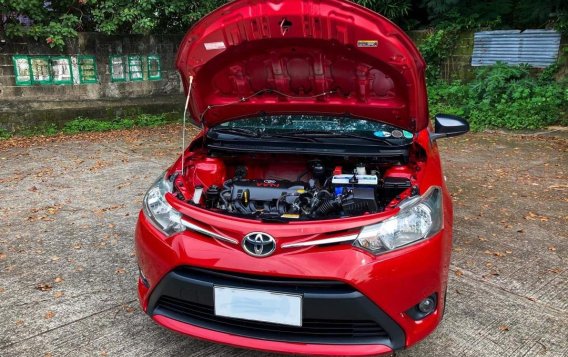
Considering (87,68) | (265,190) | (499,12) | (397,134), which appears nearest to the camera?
(265,190)

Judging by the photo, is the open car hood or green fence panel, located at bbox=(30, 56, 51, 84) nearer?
the open car hood

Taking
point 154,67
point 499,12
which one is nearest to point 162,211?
point 154,67

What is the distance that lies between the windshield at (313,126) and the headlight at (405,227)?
72 cm

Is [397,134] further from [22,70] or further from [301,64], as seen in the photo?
[22,70]

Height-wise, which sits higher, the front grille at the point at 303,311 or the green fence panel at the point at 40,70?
the green fence panel at the point at 40,70

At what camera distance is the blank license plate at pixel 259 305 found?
1.99 m

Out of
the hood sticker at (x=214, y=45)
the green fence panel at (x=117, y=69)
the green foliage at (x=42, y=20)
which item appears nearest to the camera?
the hood sticker at (x=214, y=45)

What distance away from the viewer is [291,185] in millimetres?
2854

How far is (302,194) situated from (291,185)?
0.18 m

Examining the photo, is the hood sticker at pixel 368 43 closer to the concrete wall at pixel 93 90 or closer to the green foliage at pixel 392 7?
the concrete wall at pixel 93 90

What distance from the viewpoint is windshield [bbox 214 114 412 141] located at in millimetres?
2959

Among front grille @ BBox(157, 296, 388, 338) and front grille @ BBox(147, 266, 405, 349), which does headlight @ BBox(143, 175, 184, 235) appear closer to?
front grille @ BBox(147, 266, 405, 349)

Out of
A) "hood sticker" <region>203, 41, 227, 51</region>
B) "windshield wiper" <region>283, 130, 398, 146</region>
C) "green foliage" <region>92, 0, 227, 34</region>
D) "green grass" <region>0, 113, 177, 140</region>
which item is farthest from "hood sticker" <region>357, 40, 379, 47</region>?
"green grass" <region>0, 113, 177, 140</region>

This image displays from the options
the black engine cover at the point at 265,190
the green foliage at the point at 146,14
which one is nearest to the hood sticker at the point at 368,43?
the black engine cover at the point at 265,190
